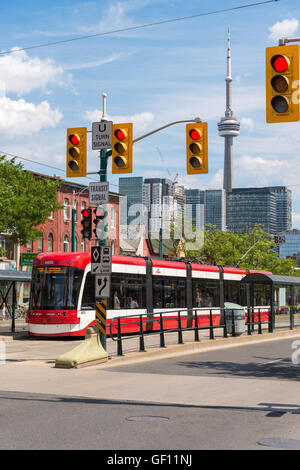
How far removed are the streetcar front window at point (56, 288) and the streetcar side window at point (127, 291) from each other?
1.90 meters

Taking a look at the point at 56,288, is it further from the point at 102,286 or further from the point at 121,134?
the point at 121,134

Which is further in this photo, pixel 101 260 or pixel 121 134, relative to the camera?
pixel 101 260

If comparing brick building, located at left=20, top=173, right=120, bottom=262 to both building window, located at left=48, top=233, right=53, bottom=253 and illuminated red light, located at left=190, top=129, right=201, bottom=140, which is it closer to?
building window, located at left=48, top=233, right=53, bottom=253

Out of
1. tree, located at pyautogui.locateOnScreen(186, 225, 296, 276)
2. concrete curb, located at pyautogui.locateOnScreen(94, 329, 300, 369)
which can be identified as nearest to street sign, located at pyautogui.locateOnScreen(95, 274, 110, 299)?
concrete curb, located at pyautogui.locateOnScreen(94, 329, 300, 369)

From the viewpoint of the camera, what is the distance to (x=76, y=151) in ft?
56.1

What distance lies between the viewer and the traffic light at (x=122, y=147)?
55.6 feet

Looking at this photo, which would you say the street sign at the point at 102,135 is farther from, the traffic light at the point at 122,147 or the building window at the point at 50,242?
the building window at the point at 50,242

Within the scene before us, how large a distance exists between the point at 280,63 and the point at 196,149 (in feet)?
17.0

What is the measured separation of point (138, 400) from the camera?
11.7 metres

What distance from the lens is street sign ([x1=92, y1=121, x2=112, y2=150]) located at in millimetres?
18031

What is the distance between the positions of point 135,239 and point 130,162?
243 ft

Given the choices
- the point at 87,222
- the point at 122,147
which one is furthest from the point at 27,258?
the point at 122,147

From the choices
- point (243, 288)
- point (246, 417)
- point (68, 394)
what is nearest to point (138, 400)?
point (68, 394)

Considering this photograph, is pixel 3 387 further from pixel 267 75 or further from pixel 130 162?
pixel 267 75
